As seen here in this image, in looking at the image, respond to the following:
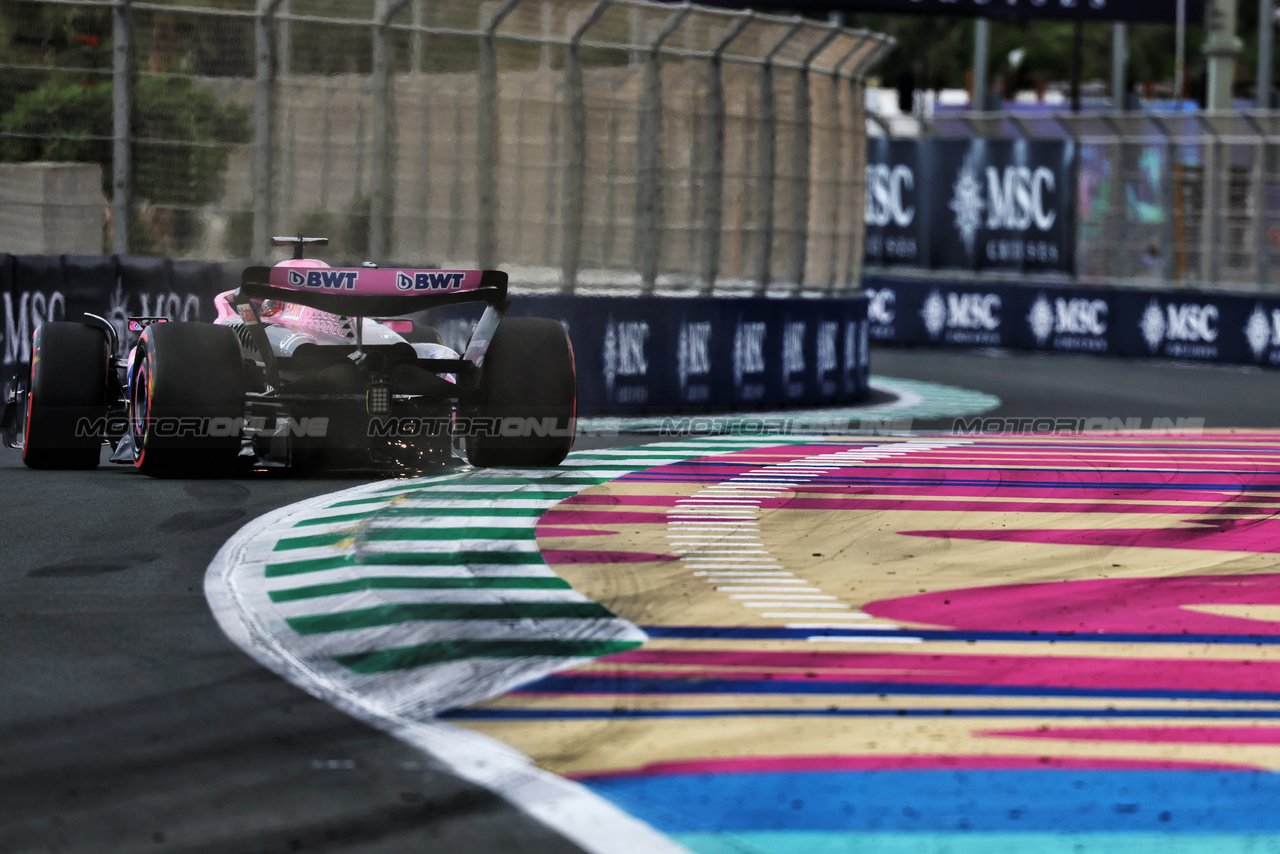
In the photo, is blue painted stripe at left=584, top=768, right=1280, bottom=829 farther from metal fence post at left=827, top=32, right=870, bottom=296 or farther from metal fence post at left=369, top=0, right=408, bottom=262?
metal fence post at left=827, top=32, right=870, bottom=296

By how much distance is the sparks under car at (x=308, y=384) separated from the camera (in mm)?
10328

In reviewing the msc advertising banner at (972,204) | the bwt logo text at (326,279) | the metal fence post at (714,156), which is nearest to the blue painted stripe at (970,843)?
the bwt logo text at (326,279)

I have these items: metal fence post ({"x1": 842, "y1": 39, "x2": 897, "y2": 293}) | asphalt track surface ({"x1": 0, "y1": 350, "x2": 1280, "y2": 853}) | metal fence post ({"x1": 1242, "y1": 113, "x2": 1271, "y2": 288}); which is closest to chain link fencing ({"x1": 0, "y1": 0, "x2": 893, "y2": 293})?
metal fence post ({"x1": 842, "y1": 39, "x2": 897, "y2": 293})

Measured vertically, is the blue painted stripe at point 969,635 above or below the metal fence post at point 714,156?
below

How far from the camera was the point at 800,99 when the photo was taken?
60.3 ft

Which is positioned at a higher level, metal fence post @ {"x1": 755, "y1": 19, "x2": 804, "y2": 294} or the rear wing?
metal fence post @ {"x1": 755, "y1": 19, "x2": 804, "y2": 294}

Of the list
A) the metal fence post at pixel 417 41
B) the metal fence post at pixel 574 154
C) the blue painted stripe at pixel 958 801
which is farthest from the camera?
the metal fence post at pixel 574 154

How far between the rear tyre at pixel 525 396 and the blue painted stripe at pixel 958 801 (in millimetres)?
6366

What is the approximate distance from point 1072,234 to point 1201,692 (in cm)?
2363

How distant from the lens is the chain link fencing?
49.6 feet

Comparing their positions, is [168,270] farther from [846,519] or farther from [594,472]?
[846,519]

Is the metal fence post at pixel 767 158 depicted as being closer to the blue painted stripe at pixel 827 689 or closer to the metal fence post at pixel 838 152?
the metal fence post at pixel 838 152

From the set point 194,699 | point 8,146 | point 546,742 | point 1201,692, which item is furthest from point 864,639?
point 8,146

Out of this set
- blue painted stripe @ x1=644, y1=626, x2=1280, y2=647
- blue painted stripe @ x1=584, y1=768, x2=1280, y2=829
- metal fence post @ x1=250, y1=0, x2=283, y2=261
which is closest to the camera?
blue painted stripe @ x1=584, y1=768, x2=1280, y2=829
